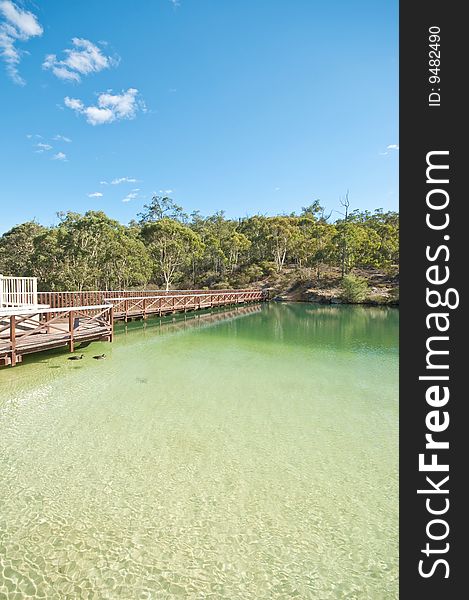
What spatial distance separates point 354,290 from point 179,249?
1751 centimetres

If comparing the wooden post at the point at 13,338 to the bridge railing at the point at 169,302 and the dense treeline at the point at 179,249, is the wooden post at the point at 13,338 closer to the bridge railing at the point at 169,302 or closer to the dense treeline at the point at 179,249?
the bridge railing at the point at 169,302

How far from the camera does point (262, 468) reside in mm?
3863

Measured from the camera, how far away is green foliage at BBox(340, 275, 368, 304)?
31188mm

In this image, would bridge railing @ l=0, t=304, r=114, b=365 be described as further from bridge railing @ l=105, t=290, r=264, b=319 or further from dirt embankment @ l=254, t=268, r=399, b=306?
dirt embankment @ l=254, t=268, r=399, b=306

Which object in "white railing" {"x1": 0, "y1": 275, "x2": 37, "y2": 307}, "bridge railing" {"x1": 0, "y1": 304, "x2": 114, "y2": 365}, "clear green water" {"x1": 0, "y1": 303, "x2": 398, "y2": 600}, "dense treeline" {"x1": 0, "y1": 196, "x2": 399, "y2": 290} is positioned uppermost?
"dense treeline" {"x1": 0, "y1": 196, "x2": 399, "y2": 290}

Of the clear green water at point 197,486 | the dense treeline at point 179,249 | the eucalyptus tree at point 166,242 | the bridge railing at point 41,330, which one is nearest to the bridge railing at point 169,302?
the bridge railing at point 41,330

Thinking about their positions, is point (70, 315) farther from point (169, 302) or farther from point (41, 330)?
Answer: point (169, 302)

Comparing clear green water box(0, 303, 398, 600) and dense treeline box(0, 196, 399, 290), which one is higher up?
dense treeline box(0, 196, 399, 290)

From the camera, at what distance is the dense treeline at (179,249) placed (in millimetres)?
21766

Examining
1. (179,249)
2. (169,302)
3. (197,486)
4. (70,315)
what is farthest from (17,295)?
(179,249)

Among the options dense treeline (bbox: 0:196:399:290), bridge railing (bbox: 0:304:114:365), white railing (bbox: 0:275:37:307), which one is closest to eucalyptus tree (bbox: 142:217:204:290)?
dense treeline (bbox: 0:196:399:290)

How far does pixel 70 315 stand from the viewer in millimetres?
9617

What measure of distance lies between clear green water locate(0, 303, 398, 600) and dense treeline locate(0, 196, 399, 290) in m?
16.1

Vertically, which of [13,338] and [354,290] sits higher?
[354,290]
